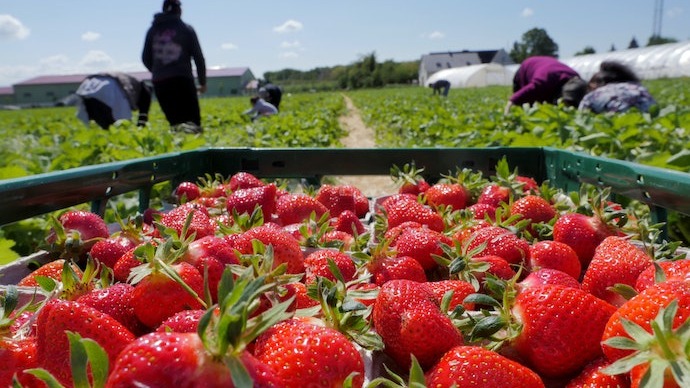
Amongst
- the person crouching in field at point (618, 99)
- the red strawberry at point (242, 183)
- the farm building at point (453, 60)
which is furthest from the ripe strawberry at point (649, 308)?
Result: the farm building at point (453, 60)

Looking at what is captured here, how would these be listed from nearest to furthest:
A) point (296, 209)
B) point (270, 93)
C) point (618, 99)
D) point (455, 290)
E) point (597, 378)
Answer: point (597, 378) → point (455, 290) → point (296, 209) → point (618, 99) → point (270, 93)

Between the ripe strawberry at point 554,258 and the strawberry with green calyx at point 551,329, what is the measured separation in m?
0.38

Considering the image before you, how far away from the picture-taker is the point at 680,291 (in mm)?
910

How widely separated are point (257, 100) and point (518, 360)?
13.2 meters

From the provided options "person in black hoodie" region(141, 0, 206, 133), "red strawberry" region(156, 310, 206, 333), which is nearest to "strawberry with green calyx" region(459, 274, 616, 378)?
"red strawberry" region(156, 310, 206, 333)

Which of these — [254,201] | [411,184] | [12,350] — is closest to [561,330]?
[12,350]

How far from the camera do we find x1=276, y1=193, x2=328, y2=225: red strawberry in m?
1.95

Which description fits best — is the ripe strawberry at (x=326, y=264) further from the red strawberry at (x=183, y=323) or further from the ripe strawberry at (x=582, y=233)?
the ripe strawberry at (x=582, y=233)

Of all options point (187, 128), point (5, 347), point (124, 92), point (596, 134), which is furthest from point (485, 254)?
point (124, 92)

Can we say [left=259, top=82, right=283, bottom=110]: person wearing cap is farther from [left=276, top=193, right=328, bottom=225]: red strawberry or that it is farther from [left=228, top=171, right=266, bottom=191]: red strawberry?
[left=276, top=193, right=328, bottom=225]: red strawberry

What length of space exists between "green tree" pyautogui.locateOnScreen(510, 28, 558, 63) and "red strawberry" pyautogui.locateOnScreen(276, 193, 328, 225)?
112 m

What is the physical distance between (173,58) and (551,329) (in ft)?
19.6

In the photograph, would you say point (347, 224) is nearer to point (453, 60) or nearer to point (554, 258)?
point (554, 258)

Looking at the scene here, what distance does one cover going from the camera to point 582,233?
162 centimetres
